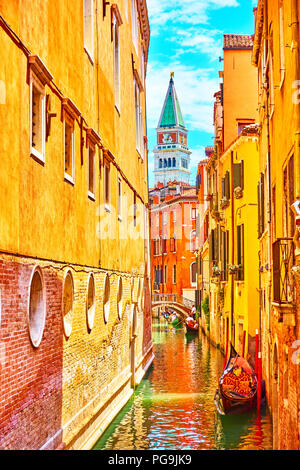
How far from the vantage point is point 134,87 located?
22.4 metres

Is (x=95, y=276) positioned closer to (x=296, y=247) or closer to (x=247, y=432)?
(x=247, y=432)

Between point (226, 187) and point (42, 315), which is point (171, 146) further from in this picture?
point (42, 315)

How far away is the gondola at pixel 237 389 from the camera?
15359 mm

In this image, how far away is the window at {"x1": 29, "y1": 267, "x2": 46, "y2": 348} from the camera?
28.6ft

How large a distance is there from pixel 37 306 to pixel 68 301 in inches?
77.6

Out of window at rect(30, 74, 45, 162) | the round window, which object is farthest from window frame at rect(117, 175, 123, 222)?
window at rect(30, 74, 45, 162)

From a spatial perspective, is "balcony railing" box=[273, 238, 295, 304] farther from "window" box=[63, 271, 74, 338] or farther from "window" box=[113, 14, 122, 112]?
"window" box=[113, 14, 122, 112]

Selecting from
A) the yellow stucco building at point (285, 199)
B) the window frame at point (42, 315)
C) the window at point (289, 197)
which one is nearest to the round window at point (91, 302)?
the yellow stucco building at point (285, 199)

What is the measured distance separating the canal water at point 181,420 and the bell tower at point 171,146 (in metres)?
129

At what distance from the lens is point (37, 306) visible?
8977 millimetres

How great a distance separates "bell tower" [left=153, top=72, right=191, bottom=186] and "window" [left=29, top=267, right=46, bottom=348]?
142m

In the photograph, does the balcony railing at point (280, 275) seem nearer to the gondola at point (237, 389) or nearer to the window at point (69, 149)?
the window at point (69, 149)

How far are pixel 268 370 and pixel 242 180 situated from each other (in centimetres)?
837

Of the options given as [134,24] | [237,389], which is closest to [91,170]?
[237,389]
